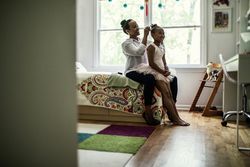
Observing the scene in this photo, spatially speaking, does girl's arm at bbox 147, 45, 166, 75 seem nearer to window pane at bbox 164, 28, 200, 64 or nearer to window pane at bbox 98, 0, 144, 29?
window pane at bbox 164, 28, 200, 64

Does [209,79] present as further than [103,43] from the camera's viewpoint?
No

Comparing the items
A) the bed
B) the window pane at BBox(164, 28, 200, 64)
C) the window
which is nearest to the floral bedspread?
the bed

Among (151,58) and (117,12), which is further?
(117,12)

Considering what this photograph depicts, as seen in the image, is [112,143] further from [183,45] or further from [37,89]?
[183,45]

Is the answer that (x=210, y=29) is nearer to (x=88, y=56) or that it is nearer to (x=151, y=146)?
(x=88, y=56)

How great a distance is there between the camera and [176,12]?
4.60 m

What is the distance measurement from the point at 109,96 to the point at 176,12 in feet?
7.07

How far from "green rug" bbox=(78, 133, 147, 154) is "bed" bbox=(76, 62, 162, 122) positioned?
2.34 ft

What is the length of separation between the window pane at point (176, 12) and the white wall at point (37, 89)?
4.13 m

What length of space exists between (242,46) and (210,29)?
0.67 m

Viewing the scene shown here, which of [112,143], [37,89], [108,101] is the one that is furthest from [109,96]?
[37,89]

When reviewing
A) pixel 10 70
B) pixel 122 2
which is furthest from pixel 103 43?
pixel 10 70

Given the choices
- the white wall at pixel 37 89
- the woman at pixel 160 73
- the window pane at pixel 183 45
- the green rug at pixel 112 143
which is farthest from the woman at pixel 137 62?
the white wall at pixel 37 89

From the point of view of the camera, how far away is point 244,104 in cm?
307
